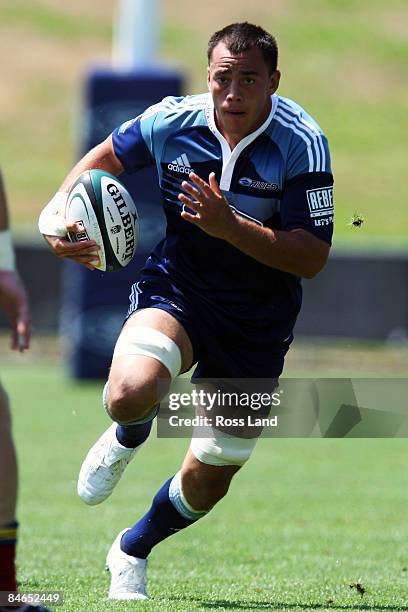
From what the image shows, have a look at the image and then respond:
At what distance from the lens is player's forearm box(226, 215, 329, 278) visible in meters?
5.30

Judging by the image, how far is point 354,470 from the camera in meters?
10.4

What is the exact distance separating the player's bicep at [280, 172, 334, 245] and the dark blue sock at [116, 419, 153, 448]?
3.39 ft

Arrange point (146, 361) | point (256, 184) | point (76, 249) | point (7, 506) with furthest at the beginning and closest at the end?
point (76, 249) < point (256, 184) < point (146, 361) < point (7, 506)

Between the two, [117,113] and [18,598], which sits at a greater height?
[18,598]

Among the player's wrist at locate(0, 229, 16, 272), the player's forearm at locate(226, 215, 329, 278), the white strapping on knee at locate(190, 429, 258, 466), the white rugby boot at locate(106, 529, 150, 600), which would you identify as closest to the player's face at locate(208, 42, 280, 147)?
the player's forearm at locate(226, 215, 329, 278)

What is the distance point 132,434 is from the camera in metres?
5.75

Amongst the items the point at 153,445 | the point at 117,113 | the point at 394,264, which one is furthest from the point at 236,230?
the point at 394,264

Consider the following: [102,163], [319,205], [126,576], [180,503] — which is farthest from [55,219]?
[126,576]

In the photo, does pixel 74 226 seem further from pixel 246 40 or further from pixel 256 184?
pixel 246 40

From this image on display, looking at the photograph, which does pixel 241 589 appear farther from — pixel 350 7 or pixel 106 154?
pixel 350 7

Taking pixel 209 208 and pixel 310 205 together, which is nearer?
pixel 209 208

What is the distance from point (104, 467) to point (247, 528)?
2243 millimetres

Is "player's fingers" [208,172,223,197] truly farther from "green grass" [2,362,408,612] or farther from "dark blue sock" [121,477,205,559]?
"green grass" [2,362,408,612]

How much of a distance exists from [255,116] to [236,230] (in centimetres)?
59
